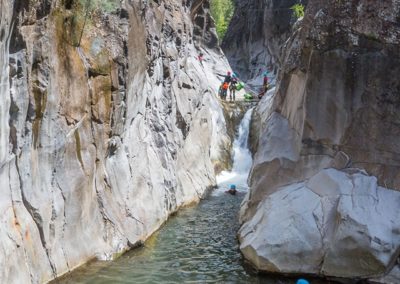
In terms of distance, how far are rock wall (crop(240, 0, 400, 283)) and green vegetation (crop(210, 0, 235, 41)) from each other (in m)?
53.3

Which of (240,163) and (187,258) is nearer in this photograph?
(187,258)

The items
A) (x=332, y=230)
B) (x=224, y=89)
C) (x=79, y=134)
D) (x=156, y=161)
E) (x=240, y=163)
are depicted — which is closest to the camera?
(x=79, y=134)

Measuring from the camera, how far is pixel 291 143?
15.0m

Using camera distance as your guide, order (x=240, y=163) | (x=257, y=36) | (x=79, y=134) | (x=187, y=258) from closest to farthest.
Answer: (x=79, y=134) → (x=187, y=258) → (x=240, y=163) → (x=257, y=36)

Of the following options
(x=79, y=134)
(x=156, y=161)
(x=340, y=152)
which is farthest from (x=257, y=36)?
(x=79, y=134)

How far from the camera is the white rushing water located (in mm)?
26422

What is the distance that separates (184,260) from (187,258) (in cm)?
21

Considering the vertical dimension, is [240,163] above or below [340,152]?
below

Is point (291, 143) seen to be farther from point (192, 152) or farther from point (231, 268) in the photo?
point (192, 152)

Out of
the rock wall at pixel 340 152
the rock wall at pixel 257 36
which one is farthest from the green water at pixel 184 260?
the rock wall at pixel 257 36

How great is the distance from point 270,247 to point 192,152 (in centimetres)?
1132

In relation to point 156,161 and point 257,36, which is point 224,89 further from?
point 257,36

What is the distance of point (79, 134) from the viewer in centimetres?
1231

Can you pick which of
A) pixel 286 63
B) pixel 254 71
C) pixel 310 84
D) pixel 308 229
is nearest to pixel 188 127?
pixel 286 63
